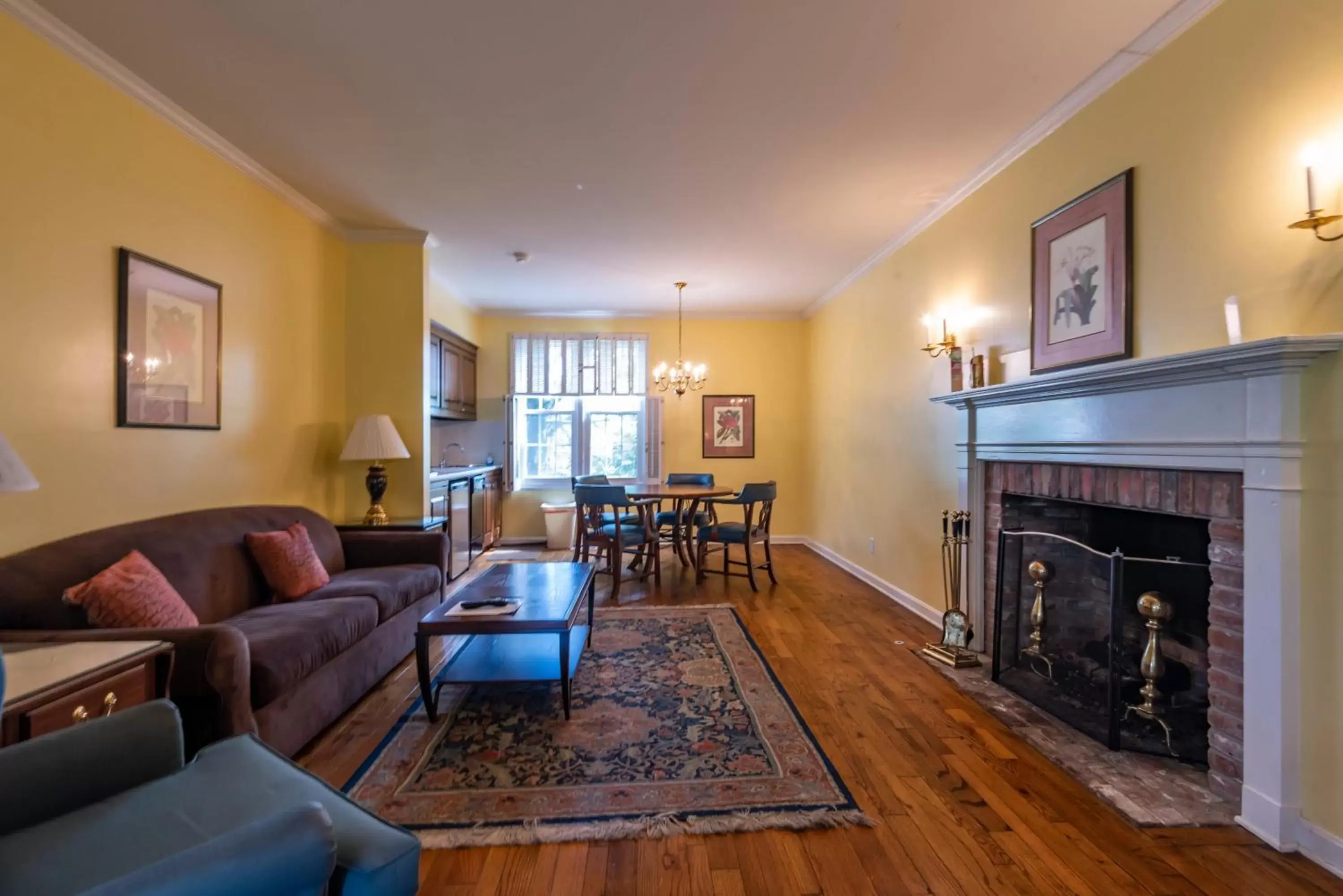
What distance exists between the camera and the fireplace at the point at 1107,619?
2.23 meters

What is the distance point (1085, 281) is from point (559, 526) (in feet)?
16.9

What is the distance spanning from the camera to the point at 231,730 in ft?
5.84

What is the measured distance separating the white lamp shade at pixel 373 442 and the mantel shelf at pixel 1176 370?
3561mm

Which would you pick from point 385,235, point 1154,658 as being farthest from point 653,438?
point 1154,658

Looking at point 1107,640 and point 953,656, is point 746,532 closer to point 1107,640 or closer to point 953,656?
point 953,656

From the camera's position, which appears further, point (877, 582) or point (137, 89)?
point (877, 582)

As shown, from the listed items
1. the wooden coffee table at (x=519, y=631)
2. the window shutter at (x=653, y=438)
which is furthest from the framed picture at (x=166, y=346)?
the window shutter at (x=653, y=438)

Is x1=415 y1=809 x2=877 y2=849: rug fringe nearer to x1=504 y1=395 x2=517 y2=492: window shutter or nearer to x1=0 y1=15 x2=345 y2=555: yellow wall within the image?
x1=0 y1=15 x2=345 y2=555: yellow wall

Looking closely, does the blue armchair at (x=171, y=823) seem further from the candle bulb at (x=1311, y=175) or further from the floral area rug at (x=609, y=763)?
the candle bulb at (x=1311, y=175)

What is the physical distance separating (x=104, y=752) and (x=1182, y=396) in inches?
126

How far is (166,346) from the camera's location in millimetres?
2635

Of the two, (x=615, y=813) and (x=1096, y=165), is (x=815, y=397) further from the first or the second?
(x=615, y=813)

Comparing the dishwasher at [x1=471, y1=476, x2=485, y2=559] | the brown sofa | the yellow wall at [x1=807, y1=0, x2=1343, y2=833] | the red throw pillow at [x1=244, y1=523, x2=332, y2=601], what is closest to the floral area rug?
the brown sofa

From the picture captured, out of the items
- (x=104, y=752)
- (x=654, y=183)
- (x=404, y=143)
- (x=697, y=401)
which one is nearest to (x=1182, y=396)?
(x=654, y=183)
